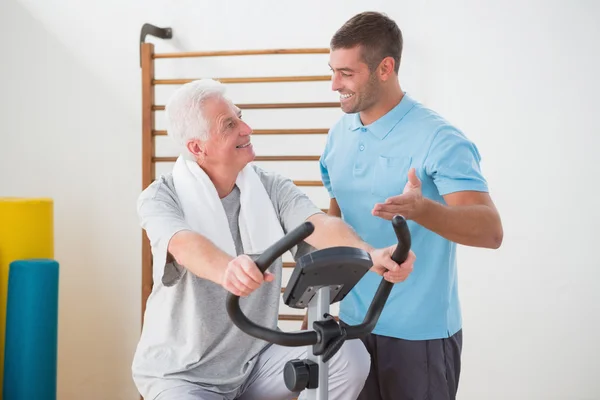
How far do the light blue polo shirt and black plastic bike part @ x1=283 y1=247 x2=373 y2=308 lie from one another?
0.75 meters

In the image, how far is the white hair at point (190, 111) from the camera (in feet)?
6.91

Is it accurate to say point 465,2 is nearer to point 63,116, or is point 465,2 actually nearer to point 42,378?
point 63,116

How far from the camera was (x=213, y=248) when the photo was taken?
5.69 ft

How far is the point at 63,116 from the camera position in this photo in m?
3.79

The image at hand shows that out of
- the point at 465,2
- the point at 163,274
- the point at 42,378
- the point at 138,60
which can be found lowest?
the point at 42,378

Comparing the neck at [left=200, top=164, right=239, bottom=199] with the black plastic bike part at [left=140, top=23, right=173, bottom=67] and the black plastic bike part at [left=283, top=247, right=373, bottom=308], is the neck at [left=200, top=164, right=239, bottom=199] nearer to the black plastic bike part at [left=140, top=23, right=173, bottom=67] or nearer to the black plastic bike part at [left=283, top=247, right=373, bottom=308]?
the black plastic bike part at [left=283, top=247, right=373, bottom=308]

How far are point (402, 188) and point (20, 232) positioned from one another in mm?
1737

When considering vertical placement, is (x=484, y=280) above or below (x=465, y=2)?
below

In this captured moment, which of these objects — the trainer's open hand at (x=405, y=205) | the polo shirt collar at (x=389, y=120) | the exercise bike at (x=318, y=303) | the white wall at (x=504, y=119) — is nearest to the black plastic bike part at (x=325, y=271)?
the exercise bike at (x=318, y=303)

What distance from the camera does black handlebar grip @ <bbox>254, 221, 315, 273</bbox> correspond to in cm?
120

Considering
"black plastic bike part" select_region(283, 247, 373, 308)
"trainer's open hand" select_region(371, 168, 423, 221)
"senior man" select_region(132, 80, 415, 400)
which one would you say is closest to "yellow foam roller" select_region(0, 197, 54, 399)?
"senior man" select_region(132, 80, 415, 400)

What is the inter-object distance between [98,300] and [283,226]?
79.1 inches

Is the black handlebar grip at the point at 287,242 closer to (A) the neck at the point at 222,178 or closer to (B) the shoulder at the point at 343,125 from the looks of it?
(A) the neck at the point at 222,178

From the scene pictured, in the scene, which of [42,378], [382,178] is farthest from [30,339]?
[382,178]
